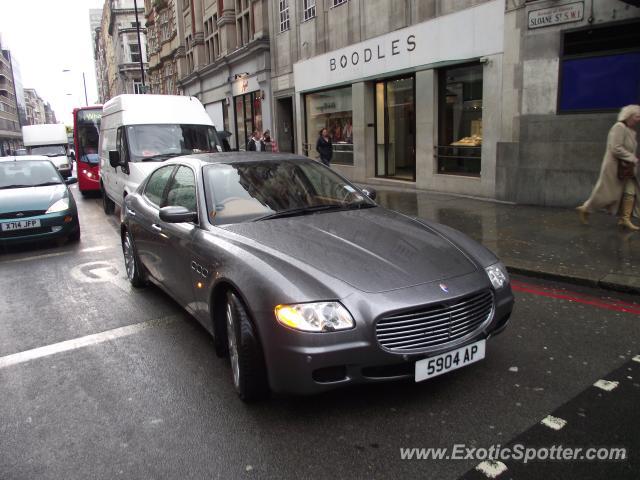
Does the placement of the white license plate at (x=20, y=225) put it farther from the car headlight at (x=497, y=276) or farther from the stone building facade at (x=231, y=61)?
the stone building facade at (x=231, y=61)

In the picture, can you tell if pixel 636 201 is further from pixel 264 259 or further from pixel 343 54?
pixel 343 54

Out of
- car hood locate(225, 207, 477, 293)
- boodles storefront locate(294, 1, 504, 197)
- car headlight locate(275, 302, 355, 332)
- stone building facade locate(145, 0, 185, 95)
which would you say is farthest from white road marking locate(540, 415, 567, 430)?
stone building facade locate(145, 0, 185, 95)

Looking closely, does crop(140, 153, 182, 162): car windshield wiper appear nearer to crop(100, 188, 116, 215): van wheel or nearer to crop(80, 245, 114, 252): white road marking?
crop(80, 245, 114, 252): white road marking

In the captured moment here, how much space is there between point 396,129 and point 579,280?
10312 millimetres

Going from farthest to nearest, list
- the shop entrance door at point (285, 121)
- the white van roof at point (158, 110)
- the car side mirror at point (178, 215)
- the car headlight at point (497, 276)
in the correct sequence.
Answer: the shop entrance door at point (285, 121) < the white van roof at point (158, 110) < the car side mirror at point (178, 215) < the car headlight at point (497, 276)

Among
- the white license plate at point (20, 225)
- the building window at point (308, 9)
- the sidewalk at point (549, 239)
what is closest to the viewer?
the sidewalk at point (549, 239)

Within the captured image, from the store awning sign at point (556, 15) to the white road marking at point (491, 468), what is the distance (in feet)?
30.2

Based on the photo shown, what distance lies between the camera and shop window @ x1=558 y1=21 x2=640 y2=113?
8.92 meters

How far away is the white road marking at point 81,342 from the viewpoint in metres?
4.30

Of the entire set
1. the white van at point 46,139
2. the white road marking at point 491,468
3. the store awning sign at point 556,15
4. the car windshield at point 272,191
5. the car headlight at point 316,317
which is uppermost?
the store awning sign at point 556,15

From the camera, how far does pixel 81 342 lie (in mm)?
4598

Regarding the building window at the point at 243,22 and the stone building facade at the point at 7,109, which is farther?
the stone building facade at the point at 7,109

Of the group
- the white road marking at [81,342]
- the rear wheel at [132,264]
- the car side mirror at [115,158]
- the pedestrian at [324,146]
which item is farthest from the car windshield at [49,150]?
the white road marking at [81,342]

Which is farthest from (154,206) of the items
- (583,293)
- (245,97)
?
(245,97)
